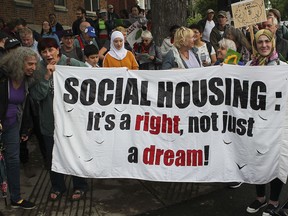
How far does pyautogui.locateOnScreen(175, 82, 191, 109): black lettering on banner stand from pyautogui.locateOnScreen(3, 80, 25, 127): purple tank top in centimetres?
157

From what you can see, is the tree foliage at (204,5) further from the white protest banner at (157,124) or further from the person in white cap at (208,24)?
the white protest banner at (157,124)

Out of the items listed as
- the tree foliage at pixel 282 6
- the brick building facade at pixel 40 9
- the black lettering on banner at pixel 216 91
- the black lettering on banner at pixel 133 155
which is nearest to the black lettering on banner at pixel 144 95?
the black lettering on banner at pixel 133 155

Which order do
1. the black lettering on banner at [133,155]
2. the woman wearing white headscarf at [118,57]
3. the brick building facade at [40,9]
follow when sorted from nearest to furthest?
the black lettering on banner at [133,155] → the woman wearing white headscarf at [118,57] → the brick building facade at [40,9]

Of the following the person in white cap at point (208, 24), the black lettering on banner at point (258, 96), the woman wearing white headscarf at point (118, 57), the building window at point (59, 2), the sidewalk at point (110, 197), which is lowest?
the sidewalk at point (110, 197)

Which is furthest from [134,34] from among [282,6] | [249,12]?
[282,6]

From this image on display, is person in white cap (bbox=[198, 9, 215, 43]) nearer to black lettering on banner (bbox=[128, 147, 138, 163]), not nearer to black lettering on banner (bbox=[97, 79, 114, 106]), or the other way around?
black lettering on banner (bbox=[97, 79, 114, 106])

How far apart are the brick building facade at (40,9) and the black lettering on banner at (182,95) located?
10.1 m

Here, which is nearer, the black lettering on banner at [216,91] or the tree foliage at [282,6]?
the black lettering on banner at [216,91]

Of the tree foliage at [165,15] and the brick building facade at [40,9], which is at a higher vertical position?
the brick building facade at [40,9]

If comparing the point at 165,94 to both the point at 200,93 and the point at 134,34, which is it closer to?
the point at 200,93

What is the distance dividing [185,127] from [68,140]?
1209mm

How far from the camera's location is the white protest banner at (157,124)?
390cm

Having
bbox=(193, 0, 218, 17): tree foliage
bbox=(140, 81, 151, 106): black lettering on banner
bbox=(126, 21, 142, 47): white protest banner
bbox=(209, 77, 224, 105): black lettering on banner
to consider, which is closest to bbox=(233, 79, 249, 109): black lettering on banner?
bbox=(209, 77, 224, 105): black lettering on banner

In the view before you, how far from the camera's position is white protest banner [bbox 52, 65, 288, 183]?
3.90m
